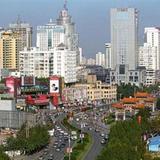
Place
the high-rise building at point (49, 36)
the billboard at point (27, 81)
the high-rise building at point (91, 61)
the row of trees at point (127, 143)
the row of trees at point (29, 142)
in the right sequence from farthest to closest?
the high-rise building at point (91, 61)
the high-rise building at point (49, 36)
the billboard at point (27, 81)
the row of trees at point (29, 142)
the row of trees at point (127, 143)

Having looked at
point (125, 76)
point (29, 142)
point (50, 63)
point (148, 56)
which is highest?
point (148, 56)

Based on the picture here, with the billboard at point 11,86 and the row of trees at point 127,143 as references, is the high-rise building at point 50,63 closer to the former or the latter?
the billboard at point 11,86

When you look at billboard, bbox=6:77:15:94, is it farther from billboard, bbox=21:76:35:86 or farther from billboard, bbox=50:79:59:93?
billboard, bbox=50:79:59:93

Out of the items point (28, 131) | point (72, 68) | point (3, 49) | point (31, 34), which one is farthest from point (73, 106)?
point (31, 34)

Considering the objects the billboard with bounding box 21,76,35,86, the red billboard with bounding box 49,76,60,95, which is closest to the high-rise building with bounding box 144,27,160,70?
the red billboard with bounding box 49,76,60,95

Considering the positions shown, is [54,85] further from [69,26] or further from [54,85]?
[69,26]

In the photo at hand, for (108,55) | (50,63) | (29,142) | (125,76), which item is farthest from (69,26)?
(29,142)

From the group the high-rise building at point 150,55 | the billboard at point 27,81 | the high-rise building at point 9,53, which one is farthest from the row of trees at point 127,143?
the high-rise building at point 150,55
